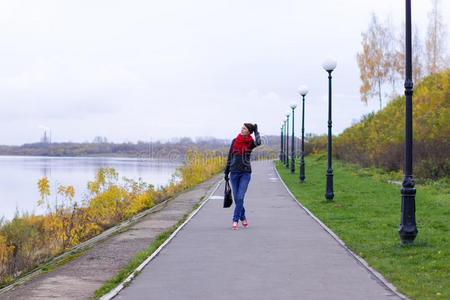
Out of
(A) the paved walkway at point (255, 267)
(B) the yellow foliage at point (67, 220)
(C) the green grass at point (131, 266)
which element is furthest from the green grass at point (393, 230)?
(B) the yellow foliage at point (67, 220)

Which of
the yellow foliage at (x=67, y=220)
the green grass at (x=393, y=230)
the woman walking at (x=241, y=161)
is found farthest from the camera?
the yellow foliage at (x=67, y=220)

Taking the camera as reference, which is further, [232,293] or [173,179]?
[173,179]

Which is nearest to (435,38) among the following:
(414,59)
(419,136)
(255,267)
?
(414,59)

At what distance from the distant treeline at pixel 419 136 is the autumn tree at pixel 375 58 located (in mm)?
11529

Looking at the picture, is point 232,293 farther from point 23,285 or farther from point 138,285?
point 23,285

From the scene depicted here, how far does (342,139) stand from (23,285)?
45.3m

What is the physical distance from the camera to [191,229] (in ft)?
34.5

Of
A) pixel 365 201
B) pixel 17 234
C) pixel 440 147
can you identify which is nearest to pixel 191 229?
pixel 17 234

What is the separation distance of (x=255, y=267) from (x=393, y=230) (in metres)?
4.57

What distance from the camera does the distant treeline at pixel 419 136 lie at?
22.8 meters

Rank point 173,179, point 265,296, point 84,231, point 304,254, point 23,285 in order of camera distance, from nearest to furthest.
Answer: point 265,296, point 23,285, point 304,254, point 84,231, point 173,179

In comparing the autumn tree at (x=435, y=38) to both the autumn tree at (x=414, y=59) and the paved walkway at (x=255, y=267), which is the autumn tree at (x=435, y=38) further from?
the paved walkway at (x=255, y=267)

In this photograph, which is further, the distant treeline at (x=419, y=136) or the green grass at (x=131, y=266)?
the distant treeline at (x=419, y=136)

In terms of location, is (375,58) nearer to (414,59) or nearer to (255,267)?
(414,59)
